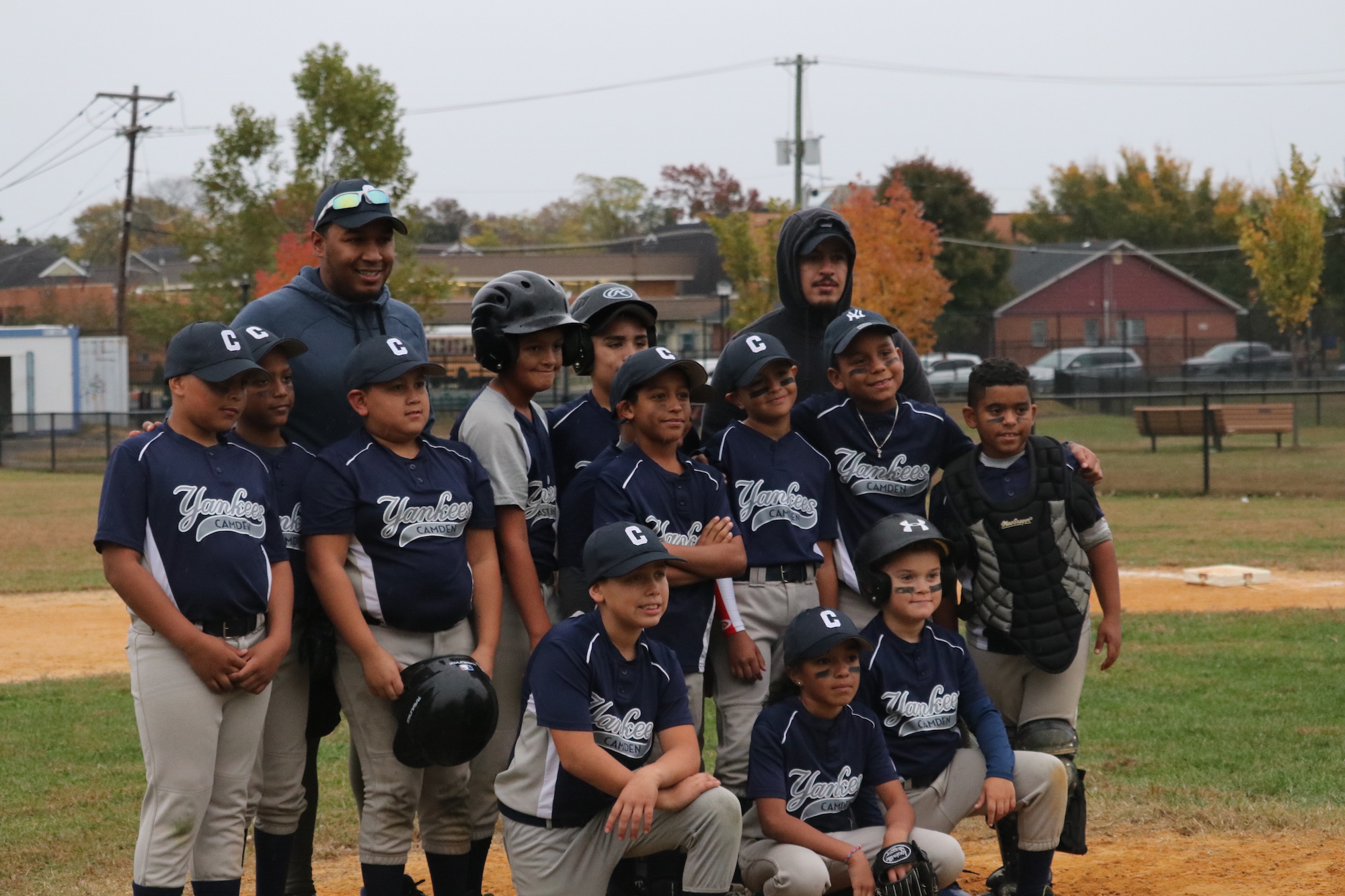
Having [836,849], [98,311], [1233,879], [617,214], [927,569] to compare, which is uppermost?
[617,214]

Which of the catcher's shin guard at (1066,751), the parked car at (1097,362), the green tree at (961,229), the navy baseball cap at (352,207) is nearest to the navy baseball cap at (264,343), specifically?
the navy baseball cap at (352,207)

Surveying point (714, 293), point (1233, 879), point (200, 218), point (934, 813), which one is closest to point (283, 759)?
point (934, 813)

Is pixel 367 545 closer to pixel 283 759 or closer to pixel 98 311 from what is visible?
pixel 283 759

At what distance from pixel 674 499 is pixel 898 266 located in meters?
31.6

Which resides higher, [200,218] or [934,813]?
[200,218]

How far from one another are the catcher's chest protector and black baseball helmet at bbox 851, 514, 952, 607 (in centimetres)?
16

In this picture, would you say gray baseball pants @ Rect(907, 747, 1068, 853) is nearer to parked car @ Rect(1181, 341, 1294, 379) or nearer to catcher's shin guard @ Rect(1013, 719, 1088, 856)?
catcher's shin guard @ Rect(1013, 719, 1088, 856)

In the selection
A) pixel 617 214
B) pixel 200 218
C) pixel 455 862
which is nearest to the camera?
pixel 455 862

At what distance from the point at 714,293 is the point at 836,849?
55.4m

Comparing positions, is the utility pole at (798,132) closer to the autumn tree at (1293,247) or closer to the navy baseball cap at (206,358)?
the autumn tree at (1293,247)

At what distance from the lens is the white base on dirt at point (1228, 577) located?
10820 millimetres

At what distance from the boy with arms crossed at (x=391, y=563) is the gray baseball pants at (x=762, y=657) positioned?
74cm

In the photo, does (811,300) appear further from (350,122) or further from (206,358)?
(350,122)

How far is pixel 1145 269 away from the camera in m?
50.2
